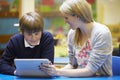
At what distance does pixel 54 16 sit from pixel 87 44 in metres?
3.05

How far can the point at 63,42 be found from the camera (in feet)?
15.9

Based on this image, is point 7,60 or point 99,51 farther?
point 7,60

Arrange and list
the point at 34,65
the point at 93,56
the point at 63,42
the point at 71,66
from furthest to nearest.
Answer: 1. the point at 63,42
2. the point at 71,66
3. the point at 93,56
4. the point at 34,65

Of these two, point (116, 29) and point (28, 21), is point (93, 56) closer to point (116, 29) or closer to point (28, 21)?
point (28, 21)

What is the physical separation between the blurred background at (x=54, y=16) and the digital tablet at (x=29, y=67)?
9.09 ft

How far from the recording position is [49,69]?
1784 millimetres

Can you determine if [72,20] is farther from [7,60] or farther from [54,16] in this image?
[54,16]

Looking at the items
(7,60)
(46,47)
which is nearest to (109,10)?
(46,47)

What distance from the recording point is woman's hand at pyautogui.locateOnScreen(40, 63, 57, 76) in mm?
1742

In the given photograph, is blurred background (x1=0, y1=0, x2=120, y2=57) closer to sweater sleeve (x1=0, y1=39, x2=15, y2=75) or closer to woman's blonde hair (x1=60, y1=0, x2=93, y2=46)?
sweater sleeve (x1=0, y1=39, x2=15, y2=75)

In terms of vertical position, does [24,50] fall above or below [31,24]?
below

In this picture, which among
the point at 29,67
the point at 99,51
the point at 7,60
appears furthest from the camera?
the point at 7,60

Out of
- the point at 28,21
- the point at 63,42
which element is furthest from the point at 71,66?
the point at 63,42

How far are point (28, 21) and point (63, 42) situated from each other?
2.96 m
